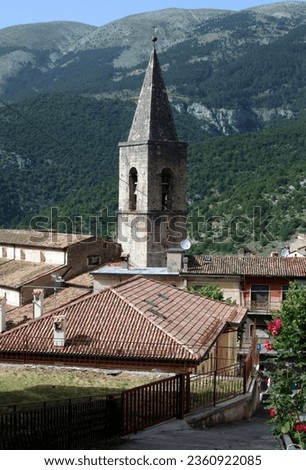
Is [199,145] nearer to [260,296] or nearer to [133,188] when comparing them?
[260,296]

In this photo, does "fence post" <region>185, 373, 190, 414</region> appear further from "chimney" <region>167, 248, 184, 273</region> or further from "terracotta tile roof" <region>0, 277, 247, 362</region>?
"chimney" <region>167, 248, 184, 273</region>

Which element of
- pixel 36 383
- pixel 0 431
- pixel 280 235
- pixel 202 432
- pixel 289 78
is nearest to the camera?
pixel 0 431

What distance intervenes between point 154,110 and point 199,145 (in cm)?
5772

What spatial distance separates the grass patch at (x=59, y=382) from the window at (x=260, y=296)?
23864 millimetres

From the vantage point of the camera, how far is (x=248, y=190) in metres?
75.4

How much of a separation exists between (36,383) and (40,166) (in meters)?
79.8

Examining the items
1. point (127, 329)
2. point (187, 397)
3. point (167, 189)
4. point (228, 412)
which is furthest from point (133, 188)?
point (187, 397)

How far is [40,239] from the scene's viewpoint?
144 feet

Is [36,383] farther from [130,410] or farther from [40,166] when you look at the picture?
[40,166]

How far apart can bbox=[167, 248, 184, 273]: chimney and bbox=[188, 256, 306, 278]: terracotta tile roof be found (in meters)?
0.66

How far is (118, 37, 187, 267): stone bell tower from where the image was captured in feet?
123

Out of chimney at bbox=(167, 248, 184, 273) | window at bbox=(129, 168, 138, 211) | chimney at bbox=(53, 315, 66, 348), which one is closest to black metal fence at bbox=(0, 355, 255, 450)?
chimney at bbox=(53, 315, 66, 348)

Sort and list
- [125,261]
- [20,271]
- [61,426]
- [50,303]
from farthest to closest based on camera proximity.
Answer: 1. [20,271]
2. [125,261]
3. [50,303]
4. [61,426]

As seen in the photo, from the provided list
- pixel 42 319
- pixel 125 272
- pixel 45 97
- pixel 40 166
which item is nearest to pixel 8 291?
pixel 125 272
